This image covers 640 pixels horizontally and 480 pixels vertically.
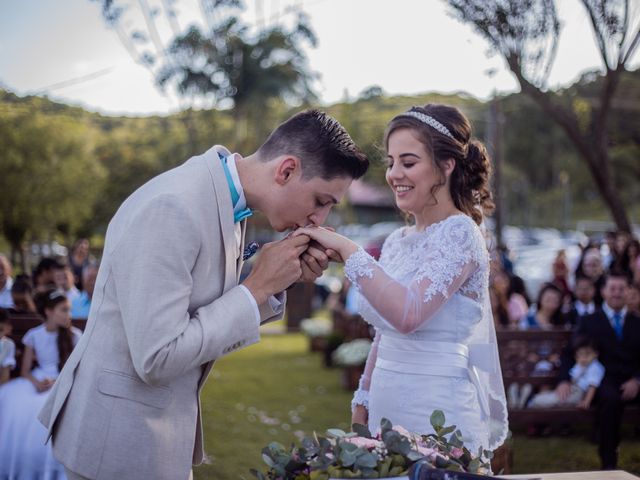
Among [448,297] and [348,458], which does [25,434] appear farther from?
[348,458]

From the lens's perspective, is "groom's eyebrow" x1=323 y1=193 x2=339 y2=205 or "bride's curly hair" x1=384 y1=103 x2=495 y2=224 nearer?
"groom's eyebrow" x1=323 y1=193 x2=339 y2=205

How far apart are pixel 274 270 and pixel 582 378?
5821mm

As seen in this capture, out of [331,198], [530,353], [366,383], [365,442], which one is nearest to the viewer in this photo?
[365,442]

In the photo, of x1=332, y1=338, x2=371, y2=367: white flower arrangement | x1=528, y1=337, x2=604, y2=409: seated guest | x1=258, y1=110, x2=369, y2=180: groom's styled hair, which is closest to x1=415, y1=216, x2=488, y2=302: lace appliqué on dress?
x1=258, y1=110, x2=369, y2=180: groom's styled hair

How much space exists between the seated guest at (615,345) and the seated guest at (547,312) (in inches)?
56.8

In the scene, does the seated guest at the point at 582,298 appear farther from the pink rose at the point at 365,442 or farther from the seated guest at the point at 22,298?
the pink rose at the point at 365,442

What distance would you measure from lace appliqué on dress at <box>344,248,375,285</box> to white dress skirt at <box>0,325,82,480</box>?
3.03 m

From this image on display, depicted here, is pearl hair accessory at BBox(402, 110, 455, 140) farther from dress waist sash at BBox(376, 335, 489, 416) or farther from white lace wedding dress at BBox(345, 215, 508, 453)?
dress waist sash at BBox(376, 335, 489, 416)

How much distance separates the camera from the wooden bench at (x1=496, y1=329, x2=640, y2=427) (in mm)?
7145

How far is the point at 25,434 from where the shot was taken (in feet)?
17.1

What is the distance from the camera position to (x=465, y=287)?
309 cm

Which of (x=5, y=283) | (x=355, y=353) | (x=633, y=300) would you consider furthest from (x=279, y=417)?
(x=633, y=300)

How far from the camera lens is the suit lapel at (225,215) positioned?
2.22 metres

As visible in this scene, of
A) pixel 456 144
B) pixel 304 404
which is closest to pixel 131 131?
pixel 304 404
